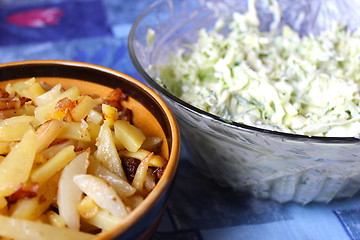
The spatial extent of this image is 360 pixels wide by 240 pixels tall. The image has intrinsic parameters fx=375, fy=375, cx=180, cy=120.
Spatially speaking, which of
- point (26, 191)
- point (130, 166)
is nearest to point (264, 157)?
point (130, 166)

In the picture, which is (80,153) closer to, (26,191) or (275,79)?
(26,191)

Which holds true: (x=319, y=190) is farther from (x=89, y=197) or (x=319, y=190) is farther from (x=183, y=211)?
(x=89, y=197)

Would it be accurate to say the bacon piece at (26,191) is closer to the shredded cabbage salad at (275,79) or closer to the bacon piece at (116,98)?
the bacon piece at (116,98)

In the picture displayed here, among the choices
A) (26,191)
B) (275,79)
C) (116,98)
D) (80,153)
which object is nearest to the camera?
(26,191)

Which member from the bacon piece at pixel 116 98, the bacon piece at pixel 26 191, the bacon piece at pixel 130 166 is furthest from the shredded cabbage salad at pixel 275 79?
the bacon piece at pixel 26 191

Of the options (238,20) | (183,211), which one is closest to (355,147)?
(183,211)
